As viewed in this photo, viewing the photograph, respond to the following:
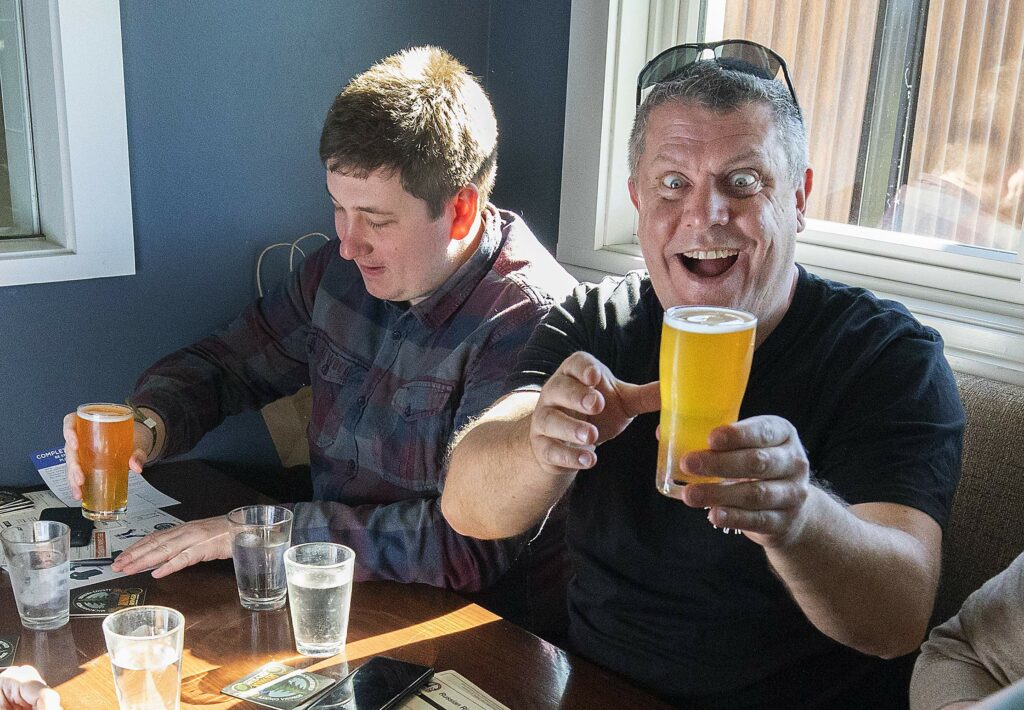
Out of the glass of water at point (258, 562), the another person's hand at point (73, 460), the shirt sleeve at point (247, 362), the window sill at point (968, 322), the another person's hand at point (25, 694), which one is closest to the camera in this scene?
the another person's hand at point (25, 694)

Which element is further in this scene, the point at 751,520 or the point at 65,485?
the point at 65,485

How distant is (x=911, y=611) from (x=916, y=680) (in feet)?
0.31

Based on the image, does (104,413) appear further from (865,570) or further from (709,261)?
(865,570)

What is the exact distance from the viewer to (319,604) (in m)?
1.31

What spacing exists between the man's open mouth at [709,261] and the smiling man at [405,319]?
1.24 feet

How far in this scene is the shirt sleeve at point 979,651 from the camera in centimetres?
118

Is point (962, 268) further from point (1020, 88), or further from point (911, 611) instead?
point (911, 611)

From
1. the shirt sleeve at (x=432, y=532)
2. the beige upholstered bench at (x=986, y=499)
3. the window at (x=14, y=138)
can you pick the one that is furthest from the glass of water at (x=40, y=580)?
the beige upholstered bench at (x=986, y=499)

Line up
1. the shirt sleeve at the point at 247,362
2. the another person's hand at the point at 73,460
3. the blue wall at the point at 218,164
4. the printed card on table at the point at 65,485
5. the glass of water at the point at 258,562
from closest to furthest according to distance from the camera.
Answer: the glass of water at the point at 258,562
the another person's hand at the point at 73,460
the printed card on table at the point at 65,485
the shirt sleeve at the point at 247,362
the blue wall at the point at 218,164

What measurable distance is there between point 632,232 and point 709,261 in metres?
1.17

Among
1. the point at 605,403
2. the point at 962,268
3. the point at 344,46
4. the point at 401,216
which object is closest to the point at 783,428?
the point at 605,403

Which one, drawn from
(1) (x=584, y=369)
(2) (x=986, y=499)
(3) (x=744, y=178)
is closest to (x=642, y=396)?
(1) (x=584, y=369)

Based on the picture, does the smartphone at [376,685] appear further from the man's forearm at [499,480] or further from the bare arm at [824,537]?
the bare arm at [824,537]

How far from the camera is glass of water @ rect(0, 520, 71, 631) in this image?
1.37 m
